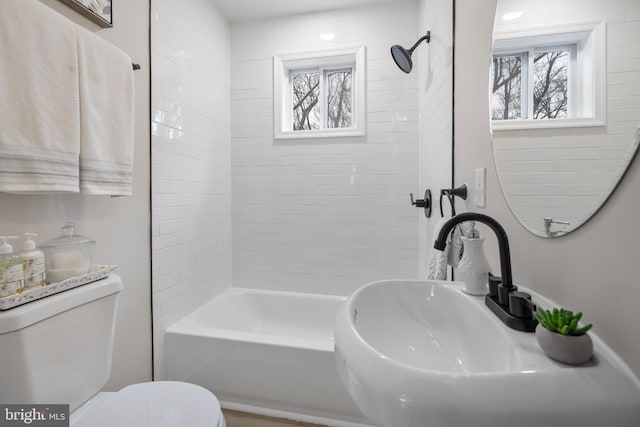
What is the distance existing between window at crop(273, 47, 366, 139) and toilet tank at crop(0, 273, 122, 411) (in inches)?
69.4

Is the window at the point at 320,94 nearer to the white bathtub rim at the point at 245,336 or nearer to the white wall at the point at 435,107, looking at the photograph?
the white wall at the point at 435,107

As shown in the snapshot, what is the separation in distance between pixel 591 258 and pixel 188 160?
2081 mm

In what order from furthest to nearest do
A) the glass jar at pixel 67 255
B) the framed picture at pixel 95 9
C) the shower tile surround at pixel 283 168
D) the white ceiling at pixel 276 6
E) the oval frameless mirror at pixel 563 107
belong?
the white ceiling at pixel 276 6 → the shower tile surround at pixel 283 168 → the framed picture at pixel 95 9 → the glass jar at pixel 67 255 → the oval frameless mirror at pixel 563 107

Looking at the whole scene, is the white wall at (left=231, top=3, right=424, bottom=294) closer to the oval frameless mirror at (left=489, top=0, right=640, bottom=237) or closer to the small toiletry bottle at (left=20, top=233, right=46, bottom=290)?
the oval frameless mirror at (left=489, top=0, right=640, bottom=237)

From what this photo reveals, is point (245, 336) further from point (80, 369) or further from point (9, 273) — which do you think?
point (9, 273)

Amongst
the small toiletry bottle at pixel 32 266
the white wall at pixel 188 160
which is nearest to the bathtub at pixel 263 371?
the white wall at pixel 188 160

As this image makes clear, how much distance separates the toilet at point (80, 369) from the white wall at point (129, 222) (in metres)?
0.33

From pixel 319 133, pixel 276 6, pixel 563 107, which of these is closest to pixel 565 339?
pixel 563 107

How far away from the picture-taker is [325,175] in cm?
242

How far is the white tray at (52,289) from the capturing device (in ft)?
2.80

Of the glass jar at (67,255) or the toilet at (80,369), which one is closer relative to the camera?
the toilet at (80,369)

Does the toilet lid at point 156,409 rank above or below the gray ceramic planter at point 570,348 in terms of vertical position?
below

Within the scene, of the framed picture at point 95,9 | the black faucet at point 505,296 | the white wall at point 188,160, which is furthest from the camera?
the white wall at point 188,160

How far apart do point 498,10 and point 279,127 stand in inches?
68.2
